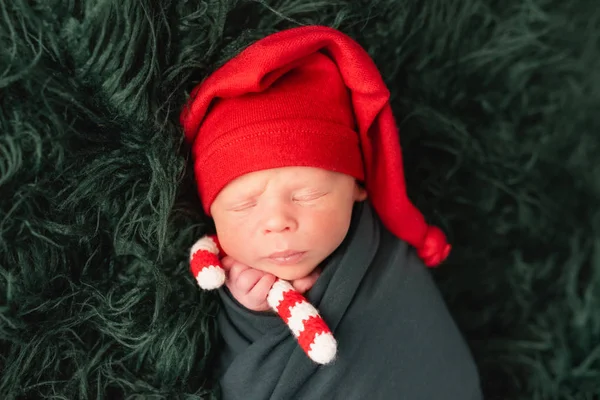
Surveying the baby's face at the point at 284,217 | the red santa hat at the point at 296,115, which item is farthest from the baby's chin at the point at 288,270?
the red santa hat at the point at 296,115

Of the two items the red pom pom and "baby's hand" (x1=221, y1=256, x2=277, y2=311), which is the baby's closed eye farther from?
the red pom pom

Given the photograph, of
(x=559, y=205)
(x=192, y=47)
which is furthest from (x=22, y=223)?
(x=559, y=205)

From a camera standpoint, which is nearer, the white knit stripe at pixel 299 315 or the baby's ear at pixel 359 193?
the white knit stripe at pixel 299 315

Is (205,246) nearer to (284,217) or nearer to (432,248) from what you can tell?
(284,217)

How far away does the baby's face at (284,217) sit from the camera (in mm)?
721

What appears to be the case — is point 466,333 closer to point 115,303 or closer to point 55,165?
point 115,303

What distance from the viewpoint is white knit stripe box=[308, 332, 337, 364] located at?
691mm

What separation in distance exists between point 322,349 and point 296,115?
0.29 meters

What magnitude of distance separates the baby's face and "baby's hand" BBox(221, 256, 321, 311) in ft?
0.05

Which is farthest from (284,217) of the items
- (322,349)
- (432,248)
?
(432,248)

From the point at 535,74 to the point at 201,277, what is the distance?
659 millimetres

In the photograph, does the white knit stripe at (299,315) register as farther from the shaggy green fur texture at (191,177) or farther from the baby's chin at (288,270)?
the shaggy green fur texture at (191,177)

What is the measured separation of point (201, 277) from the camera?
29.7 inches

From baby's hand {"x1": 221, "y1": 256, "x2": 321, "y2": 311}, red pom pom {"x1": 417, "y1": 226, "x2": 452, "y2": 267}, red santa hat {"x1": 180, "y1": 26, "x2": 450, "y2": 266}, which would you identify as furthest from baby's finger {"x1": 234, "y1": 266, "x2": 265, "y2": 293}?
red pom pom {"x1": 417, "y1": 226, "x2": 452, "y2": 267}
